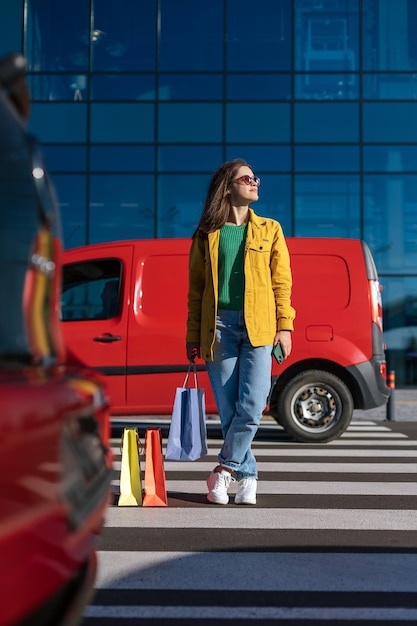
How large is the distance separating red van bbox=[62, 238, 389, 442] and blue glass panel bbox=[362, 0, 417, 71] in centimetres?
1104

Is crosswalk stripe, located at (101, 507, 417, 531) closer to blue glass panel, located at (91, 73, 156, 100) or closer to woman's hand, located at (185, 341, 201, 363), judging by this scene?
woman's hand, located at (185, 341, 201, 363)

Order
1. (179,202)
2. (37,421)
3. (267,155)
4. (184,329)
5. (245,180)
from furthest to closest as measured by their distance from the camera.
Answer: (267,155) → (179,202) → (184,329) → (245,180) → (37,421)

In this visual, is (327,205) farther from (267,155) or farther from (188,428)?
(188,428)

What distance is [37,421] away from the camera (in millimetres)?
→ 1574

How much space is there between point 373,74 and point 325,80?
40.2 inches

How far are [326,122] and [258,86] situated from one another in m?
1.61

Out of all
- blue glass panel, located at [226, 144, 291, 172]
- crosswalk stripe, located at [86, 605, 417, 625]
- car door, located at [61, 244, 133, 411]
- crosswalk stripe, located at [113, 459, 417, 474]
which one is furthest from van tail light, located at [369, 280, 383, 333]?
blue glass panel, located at [226, 144, 291, 172]

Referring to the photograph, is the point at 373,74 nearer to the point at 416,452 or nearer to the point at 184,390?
the point at 416,452

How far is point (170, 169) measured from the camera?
18.1 metres

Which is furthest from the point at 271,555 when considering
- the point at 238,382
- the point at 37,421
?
the point at 37,421

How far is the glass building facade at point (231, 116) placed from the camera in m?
17.9

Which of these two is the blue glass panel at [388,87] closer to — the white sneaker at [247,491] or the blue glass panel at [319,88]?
the blue glass panel at [319,88]

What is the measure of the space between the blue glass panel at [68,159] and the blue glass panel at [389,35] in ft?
20.4

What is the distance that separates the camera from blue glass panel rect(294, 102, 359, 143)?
18.0 metres
